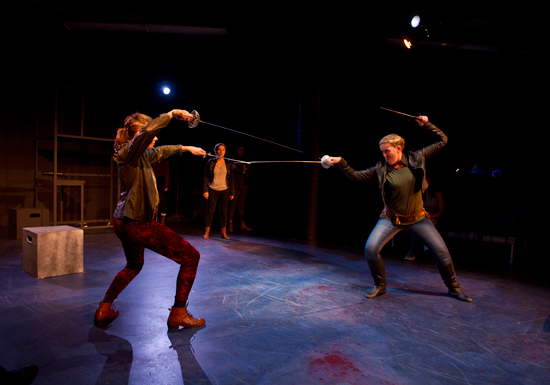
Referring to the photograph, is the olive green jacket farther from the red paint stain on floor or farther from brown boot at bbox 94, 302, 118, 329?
the red paint stain on floor

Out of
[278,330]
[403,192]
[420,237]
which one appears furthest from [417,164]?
[278,330]

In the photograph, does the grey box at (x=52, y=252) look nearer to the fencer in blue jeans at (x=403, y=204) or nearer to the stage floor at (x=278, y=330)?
the stage floor at (x=278, y=330)

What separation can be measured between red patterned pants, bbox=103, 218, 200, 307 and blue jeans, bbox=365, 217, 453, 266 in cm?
208

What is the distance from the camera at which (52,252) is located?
433 centimetres

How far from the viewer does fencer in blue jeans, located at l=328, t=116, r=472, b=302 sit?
151 inches

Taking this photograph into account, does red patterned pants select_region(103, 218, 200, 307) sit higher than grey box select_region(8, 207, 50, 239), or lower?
higher

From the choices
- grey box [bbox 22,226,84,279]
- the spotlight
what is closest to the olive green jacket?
grey box [bbox 22,226,84,279]

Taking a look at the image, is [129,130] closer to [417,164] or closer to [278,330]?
[278,330]

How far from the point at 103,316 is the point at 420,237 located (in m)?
3.36

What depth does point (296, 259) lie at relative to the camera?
5.84 meters

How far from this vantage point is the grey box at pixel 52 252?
422cm

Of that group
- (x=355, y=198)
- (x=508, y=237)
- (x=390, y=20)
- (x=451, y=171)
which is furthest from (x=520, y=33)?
(x=355, y=198)

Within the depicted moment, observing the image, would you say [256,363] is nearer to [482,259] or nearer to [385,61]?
[482,259]

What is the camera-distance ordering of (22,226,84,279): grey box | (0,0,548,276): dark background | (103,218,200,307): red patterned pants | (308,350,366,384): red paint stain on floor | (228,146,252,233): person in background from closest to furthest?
(308,350,366,384): red paint stain on floor
(103,218,200,307): red patterned pants
(22,226,84,279): grey box
(0,0,548,276): dark background
(228,146,252,233): person in background
